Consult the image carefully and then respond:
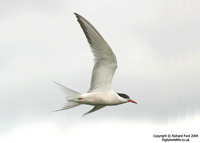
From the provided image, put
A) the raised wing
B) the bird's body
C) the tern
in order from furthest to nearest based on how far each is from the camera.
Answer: the bird's body, the tern, the raised wing

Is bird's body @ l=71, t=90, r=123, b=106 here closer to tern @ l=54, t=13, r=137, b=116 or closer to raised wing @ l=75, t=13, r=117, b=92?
tern @ l=54, t=13, r=137, b=116

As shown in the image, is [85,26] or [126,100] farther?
[126,100]

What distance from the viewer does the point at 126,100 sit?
16.6 meters

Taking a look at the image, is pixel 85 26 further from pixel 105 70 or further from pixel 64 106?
pixel 64 106

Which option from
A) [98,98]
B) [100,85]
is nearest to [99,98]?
[98,98]

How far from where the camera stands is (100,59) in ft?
51.6

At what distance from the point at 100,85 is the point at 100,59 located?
891 mm

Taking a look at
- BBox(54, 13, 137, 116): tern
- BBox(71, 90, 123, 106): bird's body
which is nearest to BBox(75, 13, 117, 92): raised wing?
BBox(54, 13, 137, 116): tern

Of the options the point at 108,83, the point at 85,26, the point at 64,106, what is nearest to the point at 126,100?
the point at 108,83

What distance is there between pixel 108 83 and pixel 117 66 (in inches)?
26.3

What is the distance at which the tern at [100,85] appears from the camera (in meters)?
15.5

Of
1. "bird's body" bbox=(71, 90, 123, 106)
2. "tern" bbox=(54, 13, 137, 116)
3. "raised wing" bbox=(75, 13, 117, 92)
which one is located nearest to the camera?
"raised wing" bbox=(75, 13, 117, 92)

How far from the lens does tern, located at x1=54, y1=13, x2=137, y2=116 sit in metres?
15.5

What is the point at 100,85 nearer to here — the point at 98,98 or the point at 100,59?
the point at 98,98
